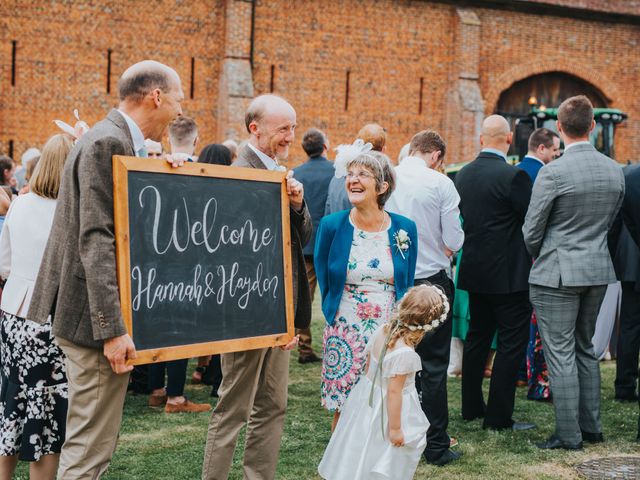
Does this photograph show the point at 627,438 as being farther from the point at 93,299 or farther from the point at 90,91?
the point at 90,91

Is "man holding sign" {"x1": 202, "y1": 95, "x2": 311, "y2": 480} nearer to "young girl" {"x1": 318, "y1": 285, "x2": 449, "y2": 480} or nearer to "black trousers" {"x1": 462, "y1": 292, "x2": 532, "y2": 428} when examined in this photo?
"young girl" {"x1": 318, "y1": 285, "x2": 449, "y2": 480}

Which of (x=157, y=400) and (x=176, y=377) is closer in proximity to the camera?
(x=176, y=377)

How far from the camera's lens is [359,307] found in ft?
14.4

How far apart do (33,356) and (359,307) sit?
5.80 feet

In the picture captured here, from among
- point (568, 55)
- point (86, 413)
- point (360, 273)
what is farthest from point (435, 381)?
point (568, 55)

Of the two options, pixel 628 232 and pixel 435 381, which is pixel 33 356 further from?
pixel 628 232

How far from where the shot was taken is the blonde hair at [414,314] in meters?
3.89

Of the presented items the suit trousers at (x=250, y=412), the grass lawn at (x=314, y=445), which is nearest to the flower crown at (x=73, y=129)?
the suit trousers at (x=250, y=412)

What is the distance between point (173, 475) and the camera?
4.60 metres

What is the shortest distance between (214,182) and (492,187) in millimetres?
2747

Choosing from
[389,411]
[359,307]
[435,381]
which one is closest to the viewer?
[389,411]

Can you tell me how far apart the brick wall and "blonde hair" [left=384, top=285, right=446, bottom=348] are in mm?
15656

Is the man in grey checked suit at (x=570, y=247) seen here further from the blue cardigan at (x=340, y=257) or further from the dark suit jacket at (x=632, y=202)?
the blue cardigan at (x=340, y=257)

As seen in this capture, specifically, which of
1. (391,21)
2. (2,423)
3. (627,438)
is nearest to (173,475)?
(2,423)
